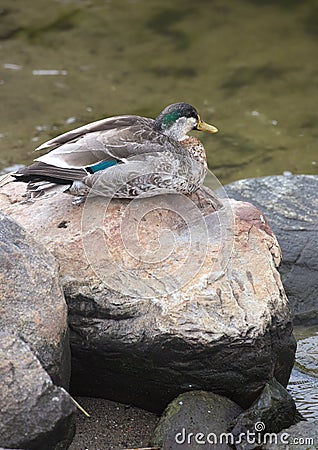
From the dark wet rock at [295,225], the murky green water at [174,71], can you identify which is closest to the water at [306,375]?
the dark wet rock at [295,225]

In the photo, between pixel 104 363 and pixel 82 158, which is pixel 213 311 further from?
pixel 82 158

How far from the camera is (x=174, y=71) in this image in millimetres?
10039

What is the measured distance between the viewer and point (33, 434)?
361 centimetres

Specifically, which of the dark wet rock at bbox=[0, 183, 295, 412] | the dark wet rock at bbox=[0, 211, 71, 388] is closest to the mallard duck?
the dark wet rock at bbox=[0, 183, 295, 412]

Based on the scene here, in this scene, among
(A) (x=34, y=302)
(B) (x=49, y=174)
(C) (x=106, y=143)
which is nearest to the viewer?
(A) (x=34, y=302)

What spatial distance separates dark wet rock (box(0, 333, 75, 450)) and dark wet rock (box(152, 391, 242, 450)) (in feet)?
2.18

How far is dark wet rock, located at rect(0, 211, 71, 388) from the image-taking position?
385 centimetres

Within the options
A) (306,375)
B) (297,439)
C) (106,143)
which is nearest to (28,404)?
(297,439)

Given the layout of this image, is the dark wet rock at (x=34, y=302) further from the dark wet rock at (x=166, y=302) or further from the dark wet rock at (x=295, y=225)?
the dark wet rock at (x=295, y=225)

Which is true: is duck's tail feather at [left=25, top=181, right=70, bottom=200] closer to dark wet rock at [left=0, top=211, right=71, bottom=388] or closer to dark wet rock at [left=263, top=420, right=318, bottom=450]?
dark wet rock at [left=0, top=211, right=71, bottom=388]

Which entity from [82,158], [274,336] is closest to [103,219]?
[82,158]

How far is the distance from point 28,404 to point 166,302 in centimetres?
96

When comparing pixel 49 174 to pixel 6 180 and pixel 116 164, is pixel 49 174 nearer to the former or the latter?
pixel 116 164

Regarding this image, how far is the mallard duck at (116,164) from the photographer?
4.60 m
